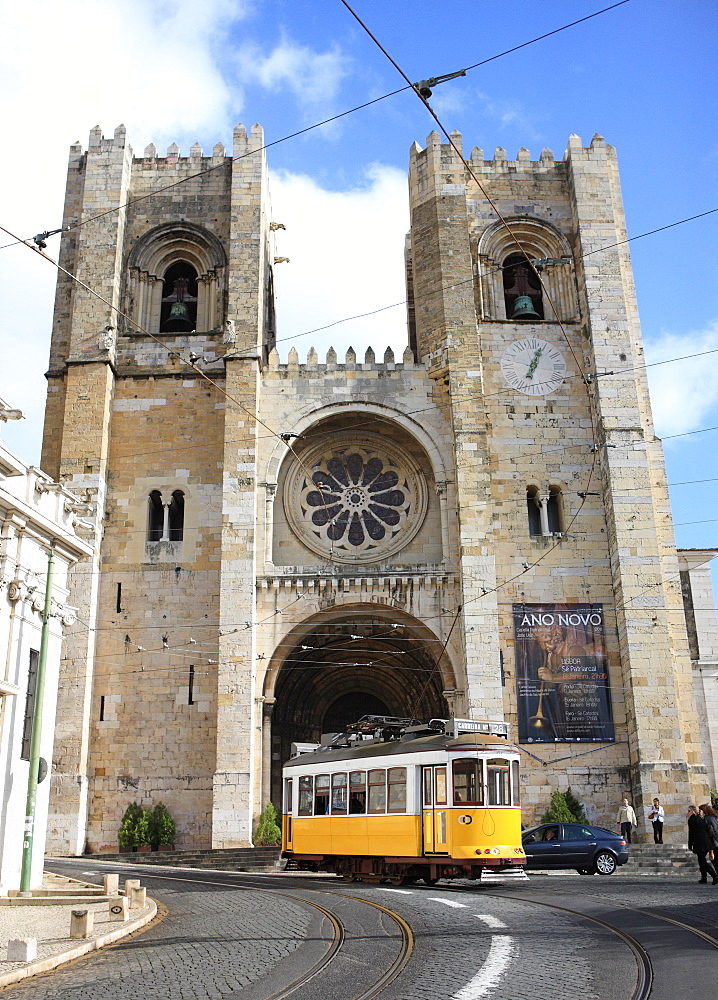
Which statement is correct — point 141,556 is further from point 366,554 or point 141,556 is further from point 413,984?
point 413,984

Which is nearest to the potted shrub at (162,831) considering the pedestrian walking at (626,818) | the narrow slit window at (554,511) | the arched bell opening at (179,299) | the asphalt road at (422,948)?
the asphalt road at (422,948)

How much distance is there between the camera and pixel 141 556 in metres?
23.1

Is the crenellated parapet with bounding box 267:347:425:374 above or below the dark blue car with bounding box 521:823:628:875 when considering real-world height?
above

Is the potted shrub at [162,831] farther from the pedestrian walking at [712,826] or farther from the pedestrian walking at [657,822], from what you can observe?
the pedestrian walking at [712,826]

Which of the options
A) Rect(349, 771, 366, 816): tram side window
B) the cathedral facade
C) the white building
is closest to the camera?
the white building

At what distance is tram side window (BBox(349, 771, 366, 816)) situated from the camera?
1493 cm

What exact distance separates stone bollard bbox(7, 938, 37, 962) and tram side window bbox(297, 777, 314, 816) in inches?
362

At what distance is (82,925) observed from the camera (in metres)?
8.54

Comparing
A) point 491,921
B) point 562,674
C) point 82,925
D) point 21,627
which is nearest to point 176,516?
point 562,674

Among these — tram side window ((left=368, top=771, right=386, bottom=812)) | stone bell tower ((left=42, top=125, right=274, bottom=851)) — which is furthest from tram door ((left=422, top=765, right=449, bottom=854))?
stone bell tower ((left=42, top=125, right=274, bottom=851))

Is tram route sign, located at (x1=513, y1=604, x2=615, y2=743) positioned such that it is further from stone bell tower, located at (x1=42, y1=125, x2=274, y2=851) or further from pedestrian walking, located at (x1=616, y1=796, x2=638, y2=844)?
stone bell tower, located at (x1=42, y1=125, x2=274, y2=851)

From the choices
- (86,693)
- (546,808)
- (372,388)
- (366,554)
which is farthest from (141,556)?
(546,808)

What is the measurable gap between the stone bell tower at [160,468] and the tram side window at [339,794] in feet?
18.0

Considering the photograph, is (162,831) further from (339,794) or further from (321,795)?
(339,794)
